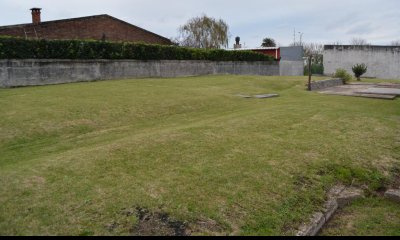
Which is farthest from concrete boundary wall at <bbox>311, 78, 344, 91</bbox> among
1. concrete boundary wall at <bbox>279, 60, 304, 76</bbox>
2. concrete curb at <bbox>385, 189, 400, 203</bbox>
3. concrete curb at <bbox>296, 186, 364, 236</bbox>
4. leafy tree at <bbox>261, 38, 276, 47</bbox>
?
leafy tree at <bbox>261, 38, 276, 47</bbox>

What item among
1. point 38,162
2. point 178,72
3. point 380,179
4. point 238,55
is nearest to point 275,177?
point 380,179

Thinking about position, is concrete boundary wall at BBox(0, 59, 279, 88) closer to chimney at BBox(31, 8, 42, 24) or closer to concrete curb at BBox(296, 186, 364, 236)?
chimney at BBox(31, 8, 42, 24)

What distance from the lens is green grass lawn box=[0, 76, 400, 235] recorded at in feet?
12.5

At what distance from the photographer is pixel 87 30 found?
2433 centimetres

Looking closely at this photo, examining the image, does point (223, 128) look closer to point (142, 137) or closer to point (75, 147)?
point (142, 137)

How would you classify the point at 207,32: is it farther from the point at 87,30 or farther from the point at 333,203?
the point at 333,203

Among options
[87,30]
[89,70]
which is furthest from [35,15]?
[89,70]

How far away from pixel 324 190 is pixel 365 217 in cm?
63

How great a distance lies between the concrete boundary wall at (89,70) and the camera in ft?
46.7

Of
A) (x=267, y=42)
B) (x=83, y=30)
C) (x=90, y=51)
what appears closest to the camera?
(x=90, y=51)

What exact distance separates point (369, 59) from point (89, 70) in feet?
101

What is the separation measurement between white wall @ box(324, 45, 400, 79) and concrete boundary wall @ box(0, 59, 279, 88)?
60.3ft

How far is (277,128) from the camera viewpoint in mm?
7492

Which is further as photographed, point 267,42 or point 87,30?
→ point 267,42
